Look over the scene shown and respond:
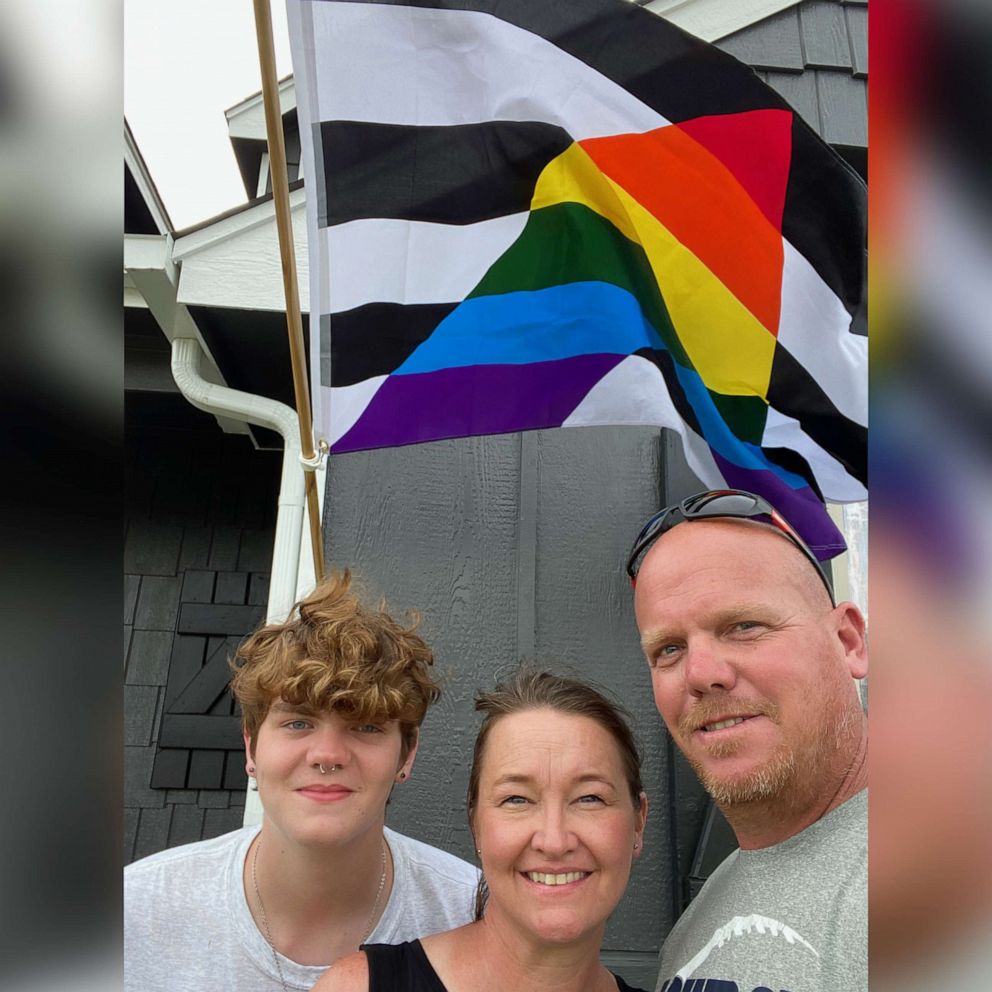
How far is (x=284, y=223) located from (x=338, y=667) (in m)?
1.09

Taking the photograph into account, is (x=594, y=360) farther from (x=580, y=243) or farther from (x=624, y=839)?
(x=624, y=839)

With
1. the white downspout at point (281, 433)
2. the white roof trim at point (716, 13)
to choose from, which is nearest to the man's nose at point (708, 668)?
the white downspout at point (281, 433)

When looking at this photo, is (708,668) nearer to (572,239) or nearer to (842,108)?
(572,239)

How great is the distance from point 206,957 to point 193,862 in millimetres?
231

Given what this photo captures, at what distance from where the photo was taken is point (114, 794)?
35cm

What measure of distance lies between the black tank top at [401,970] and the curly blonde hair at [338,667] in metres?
0.45

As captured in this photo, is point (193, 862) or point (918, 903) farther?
point (193, 862)

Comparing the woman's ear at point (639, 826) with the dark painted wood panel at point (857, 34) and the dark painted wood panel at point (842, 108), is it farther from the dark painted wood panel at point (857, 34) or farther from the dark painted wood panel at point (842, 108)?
the dark painted wood panel at point (857, 34)

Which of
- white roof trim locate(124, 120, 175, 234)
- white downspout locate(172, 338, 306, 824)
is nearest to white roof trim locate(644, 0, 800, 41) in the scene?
white roof trim locate(124, 120, 175, 234)

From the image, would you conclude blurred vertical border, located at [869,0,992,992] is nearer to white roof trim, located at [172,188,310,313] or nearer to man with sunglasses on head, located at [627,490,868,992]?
man with sunglasses on head, located at [627,490,868,992]

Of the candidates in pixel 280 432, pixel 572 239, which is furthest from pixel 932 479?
pixel 280 432

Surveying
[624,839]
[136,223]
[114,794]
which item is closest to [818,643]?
[624,839]

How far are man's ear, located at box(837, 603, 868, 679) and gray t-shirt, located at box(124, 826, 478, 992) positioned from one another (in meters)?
1.03

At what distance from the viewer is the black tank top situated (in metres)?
1.59
